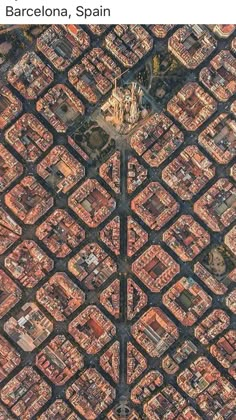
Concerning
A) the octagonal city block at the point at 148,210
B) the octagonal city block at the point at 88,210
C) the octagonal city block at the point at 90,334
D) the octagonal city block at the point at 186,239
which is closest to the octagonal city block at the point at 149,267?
the octagonal city block at the point at 186,239

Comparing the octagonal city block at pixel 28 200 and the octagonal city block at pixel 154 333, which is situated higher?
the octagonal city block at pixel 28 200

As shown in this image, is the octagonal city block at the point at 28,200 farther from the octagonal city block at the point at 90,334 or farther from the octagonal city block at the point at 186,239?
the octagonal city block at the point at 186,239

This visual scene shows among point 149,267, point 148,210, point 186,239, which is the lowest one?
point 186,239

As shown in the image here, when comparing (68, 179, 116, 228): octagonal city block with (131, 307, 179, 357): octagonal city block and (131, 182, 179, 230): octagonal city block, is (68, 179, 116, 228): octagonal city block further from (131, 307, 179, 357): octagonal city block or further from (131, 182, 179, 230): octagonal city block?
(131, 307, 179, 357): octagonal city block

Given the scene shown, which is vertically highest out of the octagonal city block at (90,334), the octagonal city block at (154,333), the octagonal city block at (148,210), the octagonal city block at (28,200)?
the octagonal city block at (28,200)

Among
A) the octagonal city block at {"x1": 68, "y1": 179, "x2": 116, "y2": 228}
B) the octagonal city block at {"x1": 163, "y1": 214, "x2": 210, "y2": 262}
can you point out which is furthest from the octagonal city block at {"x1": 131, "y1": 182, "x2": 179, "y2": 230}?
the octagonal city block at {"x1": 68, "y1": 179, "x2": 116, "y2": 228}

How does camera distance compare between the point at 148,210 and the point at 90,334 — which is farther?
the point at 148,210

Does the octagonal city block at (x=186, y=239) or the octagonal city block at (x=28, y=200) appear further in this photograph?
the octagonal city block at (x=186, y=239)

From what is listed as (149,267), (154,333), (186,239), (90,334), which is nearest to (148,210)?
(186,239)

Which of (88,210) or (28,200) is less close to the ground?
(28,200)

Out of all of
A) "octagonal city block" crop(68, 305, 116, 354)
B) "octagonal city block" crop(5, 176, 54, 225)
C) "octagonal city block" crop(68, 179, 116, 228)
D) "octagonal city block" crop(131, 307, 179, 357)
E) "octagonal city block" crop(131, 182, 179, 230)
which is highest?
"octagonal city block" crop(5, 176, 54, 225)
